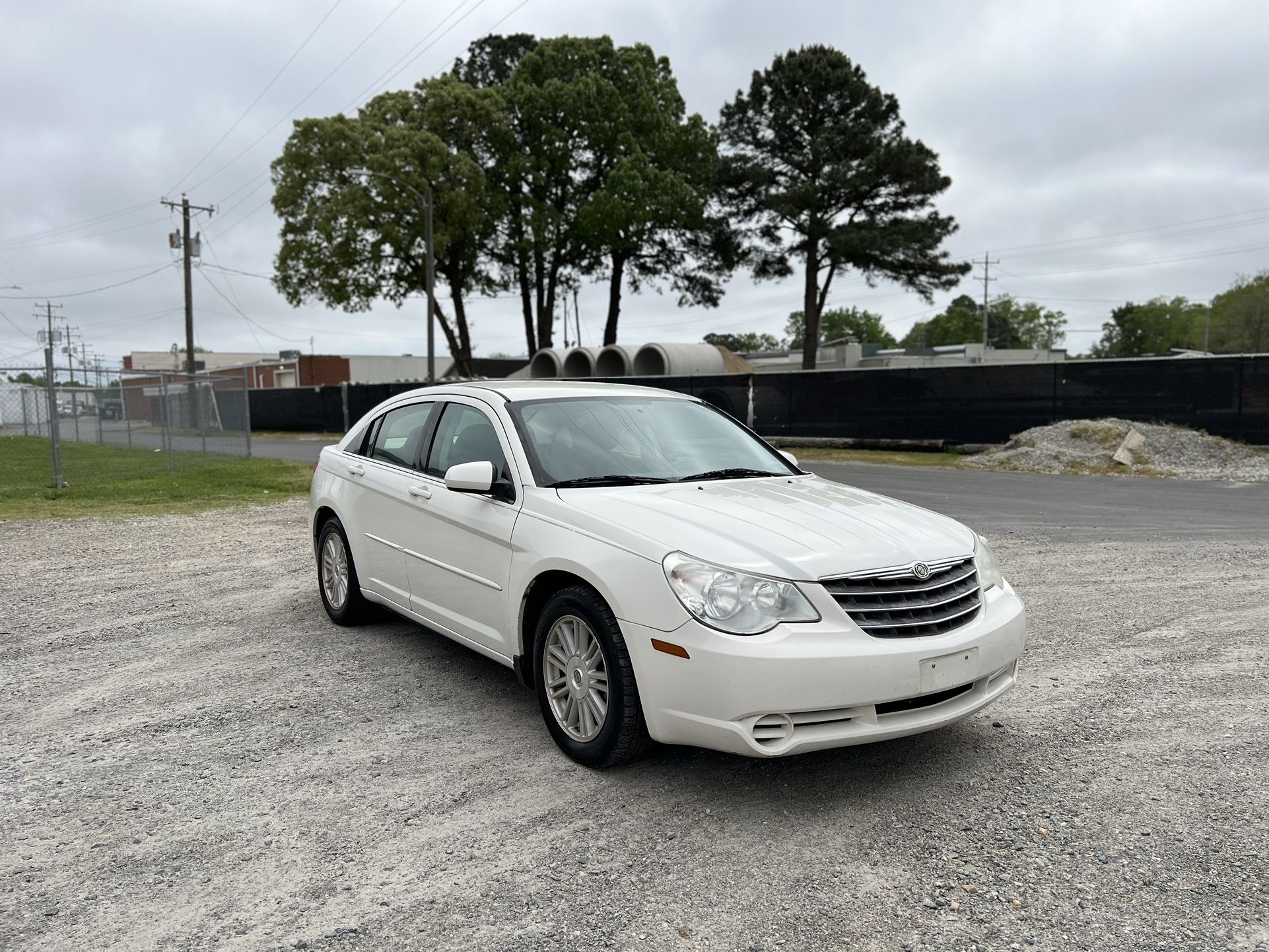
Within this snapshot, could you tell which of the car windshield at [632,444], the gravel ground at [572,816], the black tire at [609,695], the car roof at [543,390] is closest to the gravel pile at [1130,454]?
the gravel ground at [572,816]

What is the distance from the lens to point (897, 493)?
14422mm

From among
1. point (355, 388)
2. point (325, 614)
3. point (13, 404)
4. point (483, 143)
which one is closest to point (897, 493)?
point (325, 614)

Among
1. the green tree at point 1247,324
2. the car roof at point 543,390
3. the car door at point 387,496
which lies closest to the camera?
the car roof at point 543,390

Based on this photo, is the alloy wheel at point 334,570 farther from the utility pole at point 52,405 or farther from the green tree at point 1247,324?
the green tree at point 1247,324

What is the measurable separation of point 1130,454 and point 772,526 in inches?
681

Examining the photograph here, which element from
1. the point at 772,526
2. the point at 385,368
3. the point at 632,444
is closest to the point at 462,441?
the point at 632,444

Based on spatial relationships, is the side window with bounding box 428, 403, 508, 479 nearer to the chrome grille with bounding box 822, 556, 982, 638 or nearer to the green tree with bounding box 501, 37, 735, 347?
the chrome grille with bounding box 822, 556, 982, 638

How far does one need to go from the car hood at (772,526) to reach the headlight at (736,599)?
0.15 feet

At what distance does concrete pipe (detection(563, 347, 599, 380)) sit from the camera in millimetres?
39344

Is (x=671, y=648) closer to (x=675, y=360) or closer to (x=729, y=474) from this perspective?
(x=729, y=474)

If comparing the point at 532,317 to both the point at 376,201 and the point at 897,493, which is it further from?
the point at 897,493

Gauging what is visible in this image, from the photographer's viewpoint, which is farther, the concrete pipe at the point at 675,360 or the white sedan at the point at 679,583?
the concrete pipe at the point at 675,360

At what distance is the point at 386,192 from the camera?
39812 millimetres

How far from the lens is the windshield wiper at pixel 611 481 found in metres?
4.48
